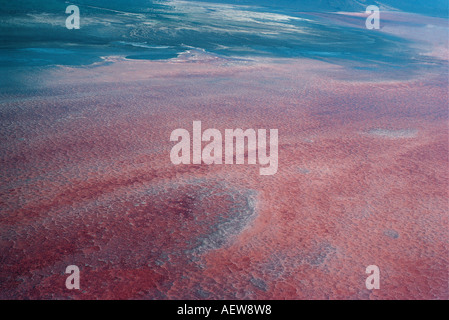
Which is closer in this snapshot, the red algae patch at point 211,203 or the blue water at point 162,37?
the red algae patch at point 211,203

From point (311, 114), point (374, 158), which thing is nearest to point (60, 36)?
point (311, 114)

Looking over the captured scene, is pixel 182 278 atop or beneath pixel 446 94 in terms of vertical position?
beneath

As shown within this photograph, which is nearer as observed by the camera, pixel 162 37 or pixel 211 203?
pixel 211 203

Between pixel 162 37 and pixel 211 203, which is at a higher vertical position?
pixel 162 37

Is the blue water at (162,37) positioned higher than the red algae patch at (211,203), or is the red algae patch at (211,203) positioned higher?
the blue water at (162,37)

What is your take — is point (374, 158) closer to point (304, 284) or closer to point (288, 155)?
point (288, 155)

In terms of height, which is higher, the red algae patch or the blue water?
the blue water

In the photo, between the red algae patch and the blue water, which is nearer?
the red algae patch

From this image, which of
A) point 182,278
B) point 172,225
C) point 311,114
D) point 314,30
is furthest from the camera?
point 314,30
